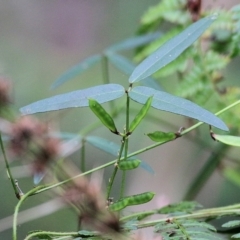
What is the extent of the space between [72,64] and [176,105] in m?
1.79

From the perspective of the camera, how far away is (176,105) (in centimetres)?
38

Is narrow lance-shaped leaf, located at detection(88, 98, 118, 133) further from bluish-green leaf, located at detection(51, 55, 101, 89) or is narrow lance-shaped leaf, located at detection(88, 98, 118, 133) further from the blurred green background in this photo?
the blurred green background

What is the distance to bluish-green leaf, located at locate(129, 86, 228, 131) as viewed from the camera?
37cm

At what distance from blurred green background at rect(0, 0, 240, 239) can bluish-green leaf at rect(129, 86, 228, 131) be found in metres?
0.73

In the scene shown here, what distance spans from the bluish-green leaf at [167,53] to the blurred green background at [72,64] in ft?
2.20

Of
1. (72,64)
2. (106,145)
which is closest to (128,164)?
(106,145)

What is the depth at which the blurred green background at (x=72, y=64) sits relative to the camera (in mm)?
1367

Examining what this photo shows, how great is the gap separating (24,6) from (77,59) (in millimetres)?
419

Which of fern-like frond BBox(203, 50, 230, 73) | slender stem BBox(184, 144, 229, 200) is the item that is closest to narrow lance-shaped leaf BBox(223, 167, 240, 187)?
slender stem BBox(184, 144, 229, 200)

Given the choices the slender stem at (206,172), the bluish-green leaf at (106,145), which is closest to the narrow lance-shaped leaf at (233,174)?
the slender stem at (206,172)

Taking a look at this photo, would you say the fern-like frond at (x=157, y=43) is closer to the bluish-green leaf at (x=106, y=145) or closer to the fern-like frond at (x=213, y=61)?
the fern-like frond at (x=213, y=61)

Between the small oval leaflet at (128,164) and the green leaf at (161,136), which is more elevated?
the green leaf at (161,136)

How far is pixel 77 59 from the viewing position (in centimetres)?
221

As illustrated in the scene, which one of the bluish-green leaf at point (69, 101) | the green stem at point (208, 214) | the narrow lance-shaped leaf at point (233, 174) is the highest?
the narrow lance-shaped leaf at point (233, 174)
